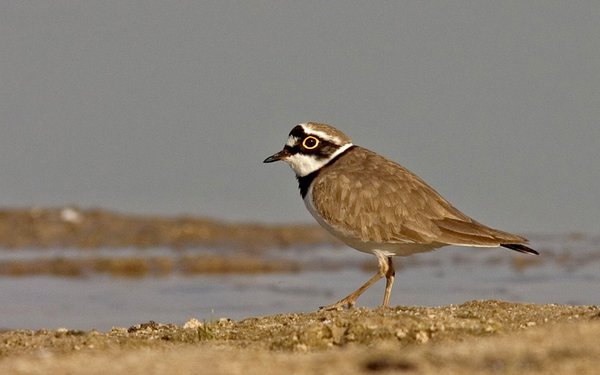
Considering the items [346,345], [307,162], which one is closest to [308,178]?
[307,162]

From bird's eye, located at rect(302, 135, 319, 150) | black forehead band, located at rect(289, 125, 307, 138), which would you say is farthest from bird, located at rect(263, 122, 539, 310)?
black forehead band, located at rect(289, 125, 307, 138)

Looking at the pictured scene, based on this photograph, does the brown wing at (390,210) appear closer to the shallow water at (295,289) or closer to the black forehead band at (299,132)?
the black forehead band at (299,132)

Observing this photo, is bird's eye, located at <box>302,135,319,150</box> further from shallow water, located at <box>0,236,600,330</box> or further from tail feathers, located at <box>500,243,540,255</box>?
shallow water, located at <box>0,236,600,330</box>

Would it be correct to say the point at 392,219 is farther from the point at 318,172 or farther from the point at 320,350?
the point at 320,350

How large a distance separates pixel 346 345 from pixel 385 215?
2.86m

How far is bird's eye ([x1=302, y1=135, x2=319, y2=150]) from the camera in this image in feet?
36.7

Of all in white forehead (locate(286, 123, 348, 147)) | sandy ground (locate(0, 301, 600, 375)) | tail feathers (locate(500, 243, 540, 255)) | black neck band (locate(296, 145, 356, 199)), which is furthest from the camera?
white forehead (locate(286, 123, 348, 147))

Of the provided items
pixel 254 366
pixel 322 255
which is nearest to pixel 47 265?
pixel 322 255

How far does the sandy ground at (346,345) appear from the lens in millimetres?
5562

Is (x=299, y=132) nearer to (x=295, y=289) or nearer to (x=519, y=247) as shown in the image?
(x=519, y=247)

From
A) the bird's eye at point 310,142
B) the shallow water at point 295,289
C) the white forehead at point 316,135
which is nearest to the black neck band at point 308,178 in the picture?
the white forehead at point 316,135

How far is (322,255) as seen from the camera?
18.6 metres

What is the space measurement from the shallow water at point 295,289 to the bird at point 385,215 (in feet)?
8.68

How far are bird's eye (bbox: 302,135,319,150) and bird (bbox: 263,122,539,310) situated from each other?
30 centimetres
